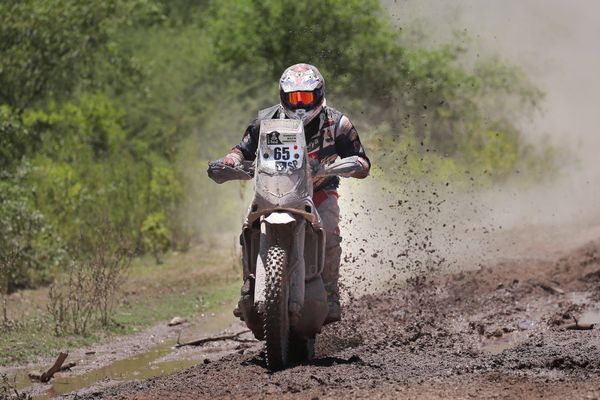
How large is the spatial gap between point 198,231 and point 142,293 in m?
5.60

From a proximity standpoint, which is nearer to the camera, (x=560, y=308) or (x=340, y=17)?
(x=560, y=308)

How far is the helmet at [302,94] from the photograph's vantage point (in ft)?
31.9

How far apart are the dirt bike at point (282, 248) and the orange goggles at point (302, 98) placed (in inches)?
15.5

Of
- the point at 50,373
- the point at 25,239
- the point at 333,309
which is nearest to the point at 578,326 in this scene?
the point at 333,309

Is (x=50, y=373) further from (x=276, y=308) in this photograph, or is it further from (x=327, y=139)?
(x=327, y=139)

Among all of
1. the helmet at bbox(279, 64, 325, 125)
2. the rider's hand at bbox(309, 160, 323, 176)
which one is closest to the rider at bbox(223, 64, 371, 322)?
the helmet at bbox(279, 64, 325, 125)

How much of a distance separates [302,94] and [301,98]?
0.11 ft

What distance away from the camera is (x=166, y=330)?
1393cm

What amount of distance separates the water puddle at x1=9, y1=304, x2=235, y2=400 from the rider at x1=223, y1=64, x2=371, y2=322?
2.19 metres

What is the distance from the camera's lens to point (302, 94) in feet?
31.9

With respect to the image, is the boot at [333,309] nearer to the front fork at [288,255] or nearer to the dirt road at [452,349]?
the dirt road at [452,349]

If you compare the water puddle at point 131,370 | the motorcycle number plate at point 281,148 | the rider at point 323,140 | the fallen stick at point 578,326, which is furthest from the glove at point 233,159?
the fallen stick at point 578,326

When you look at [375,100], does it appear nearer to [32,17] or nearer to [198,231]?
[198,231]

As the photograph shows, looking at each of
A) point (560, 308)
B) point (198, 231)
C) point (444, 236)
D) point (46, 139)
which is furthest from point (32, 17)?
point (560, 308)
